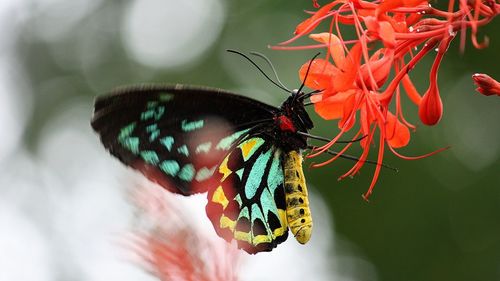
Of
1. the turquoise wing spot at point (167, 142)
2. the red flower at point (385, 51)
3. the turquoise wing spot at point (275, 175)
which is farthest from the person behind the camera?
the turquoise wing spot at point (275, 175)

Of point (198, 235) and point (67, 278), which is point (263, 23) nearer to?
point (67, 278)

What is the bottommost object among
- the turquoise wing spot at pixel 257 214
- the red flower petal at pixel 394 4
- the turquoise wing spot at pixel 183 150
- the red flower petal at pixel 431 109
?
the turquoise wing spot at pixel 257 214

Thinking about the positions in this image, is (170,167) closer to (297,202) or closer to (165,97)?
(165,97)

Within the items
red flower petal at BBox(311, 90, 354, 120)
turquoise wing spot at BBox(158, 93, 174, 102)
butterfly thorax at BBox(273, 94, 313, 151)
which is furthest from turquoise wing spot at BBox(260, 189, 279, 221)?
red flower petal at BBox(311, 90, 354, 120)

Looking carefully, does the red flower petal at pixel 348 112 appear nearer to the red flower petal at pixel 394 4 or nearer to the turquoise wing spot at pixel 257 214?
the red flower petal at pixel 394 4

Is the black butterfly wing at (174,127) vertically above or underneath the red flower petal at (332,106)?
underneath

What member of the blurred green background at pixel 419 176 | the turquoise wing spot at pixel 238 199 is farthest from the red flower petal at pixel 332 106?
the blurred green background at pixel 419 176
